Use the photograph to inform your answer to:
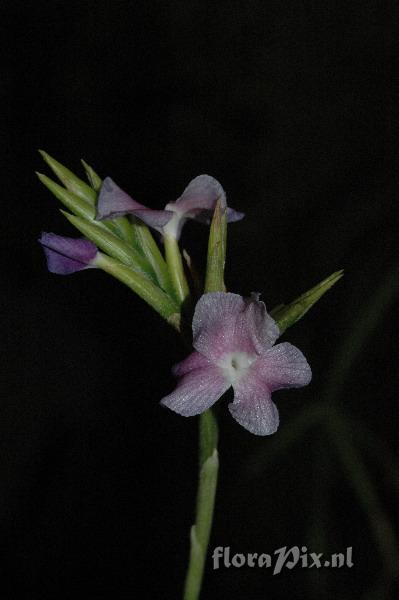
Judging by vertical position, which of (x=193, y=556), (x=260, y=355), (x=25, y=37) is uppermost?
(x=25, y=37)

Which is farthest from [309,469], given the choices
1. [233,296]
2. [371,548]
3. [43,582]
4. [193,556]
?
[233,296]

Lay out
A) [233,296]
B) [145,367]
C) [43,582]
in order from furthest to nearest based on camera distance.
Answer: [145,367]
[43,582]
[233,296]

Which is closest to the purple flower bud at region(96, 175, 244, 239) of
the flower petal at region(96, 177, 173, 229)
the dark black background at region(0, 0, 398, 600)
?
the flower petal at region(96, 177, 173, 229)

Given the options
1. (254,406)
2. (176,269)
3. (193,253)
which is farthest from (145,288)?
(193,253)

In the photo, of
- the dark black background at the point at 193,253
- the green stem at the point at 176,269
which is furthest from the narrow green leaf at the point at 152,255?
the dark black background at the point at 193,253

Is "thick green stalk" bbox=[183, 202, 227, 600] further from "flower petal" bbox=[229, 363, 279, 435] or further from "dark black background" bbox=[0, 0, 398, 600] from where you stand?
"dark black background" bbox=[0, 0, 398, 600]

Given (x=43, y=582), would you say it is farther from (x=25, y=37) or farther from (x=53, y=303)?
(x=25, y=37)

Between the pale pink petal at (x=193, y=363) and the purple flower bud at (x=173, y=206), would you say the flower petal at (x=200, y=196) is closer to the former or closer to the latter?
the purple flower bud at (x=173, y=206)
